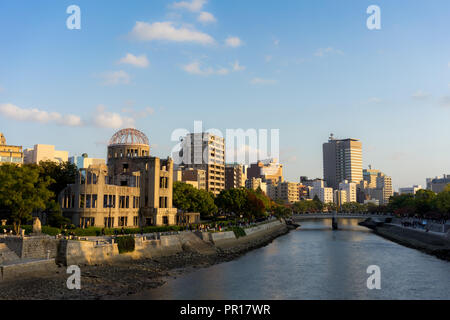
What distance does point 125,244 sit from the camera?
57.6 meters

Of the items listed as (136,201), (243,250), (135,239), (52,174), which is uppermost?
(52,174)

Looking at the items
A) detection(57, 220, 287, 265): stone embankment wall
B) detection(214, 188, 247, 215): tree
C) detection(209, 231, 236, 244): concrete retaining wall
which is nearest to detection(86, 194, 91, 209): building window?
detection(57, 220, 287, 265): stone embankment wall

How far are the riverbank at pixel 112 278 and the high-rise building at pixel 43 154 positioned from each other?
13302 centimetres

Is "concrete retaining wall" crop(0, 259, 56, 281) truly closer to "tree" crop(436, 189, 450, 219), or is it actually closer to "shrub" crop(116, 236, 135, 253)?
"shrub" crop(116, 236, 135, 253)

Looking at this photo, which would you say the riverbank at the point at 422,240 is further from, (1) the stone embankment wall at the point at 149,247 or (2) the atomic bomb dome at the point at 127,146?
(2) the atomic bomb dome at the point at 127,146

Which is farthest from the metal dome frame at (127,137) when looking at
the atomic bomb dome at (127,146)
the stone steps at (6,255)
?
the stone steps at (6,255)

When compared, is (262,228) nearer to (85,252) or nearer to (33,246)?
(85,252)

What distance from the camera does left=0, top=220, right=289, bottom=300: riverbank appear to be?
126 ft

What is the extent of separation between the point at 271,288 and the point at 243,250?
1463 inches

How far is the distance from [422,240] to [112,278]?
76.1 meters

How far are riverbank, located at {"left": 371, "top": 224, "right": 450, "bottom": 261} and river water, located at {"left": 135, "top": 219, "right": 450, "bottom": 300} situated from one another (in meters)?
2.95
